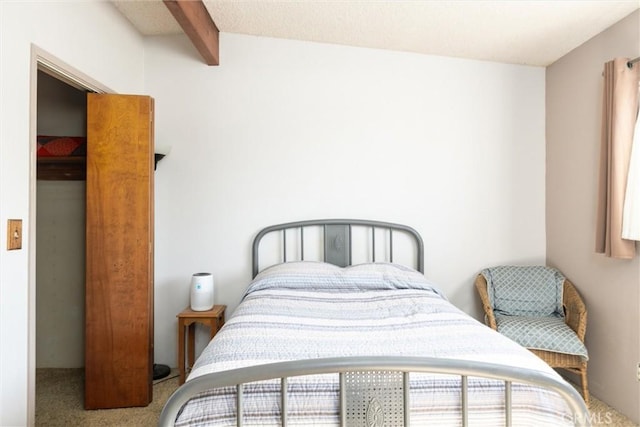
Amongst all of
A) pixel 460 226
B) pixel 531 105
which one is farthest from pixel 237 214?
pixel 531 105

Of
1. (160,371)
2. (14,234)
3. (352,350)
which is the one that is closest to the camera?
(352,350)

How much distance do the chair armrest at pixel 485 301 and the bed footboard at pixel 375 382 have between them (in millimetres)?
1450

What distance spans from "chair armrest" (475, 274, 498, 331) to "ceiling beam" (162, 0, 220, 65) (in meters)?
2.59

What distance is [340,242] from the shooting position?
9.66ft

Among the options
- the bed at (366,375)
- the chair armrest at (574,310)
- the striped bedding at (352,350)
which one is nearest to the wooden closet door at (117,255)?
the striped bedding at (352,350)

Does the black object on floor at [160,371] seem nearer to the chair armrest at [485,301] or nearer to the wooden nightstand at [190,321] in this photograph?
the wooden nightstand at [190,321]

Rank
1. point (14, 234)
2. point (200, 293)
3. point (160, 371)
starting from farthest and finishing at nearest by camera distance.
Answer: point (160, 371) → point (200, 293) → point (14, 234)

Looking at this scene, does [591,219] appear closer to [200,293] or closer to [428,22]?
[428,22]

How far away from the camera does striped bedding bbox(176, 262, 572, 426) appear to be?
1.19 meters

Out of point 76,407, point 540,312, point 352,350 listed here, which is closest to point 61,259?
point 76,407

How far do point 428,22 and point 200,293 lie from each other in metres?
2.39

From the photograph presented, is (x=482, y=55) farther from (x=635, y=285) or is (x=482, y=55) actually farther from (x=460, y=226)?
(x=635, y=285)

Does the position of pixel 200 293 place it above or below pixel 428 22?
below

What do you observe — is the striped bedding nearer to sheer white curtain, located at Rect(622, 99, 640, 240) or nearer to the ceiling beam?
sheer white curtain, located at Rect(622, 99, 640, 240)
